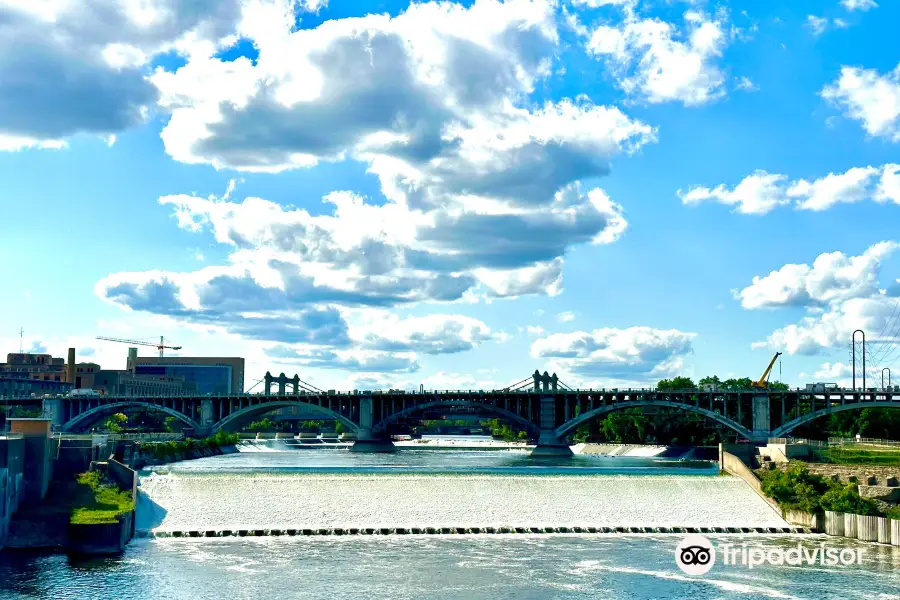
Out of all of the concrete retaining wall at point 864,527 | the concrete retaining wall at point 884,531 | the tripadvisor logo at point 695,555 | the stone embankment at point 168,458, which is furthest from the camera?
the stone embankment at point 168,458

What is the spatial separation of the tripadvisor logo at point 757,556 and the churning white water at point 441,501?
8.89 m

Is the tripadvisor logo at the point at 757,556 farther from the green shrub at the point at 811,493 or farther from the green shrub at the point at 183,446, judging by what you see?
the green shrub at the point at 183,446

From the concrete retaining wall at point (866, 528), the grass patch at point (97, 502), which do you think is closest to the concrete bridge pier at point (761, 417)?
the concrete retaining wall at point (866, 528)

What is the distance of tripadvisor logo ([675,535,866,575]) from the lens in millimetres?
63750

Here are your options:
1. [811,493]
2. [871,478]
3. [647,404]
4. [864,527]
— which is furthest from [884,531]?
[647,404]

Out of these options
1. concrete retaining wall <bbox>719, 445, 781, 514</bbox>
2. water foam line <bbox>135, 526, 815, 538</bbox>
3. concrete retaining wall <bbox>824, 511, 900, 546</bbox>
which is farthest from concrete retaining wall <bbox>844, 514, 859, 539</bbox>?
concrete retaining wall <bbox>719, 445, 781, 514</bbox>

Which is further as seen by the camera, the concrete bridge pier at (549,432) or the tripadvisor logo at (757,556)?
the concrete bridge pier at (549,432)

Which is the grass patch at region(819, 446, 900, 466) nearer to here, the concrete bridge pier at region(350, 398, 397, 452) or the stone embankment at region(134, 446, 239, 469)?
the stone embankment at region(134, 446, 239, 469)

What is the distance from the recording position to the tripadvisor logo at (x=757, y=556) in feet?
209

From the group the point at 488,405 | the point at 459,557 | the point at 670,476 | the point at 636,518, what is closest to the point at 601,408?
the point at 488,405

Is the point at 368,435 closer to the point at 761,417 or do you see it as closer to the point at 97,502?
the point at 761,417

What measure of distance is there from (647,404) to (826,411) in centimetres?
2831

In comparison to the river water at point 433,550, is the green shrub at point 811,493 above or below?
above

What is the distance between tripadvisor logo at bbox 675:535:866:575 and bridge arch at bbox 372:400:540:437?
110 meters
